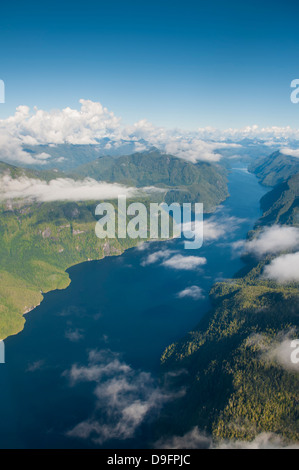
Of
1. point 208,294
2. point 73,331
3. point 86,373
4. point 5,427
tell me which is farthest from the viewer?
point 208,294

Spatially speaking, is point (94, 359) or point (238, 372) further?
point (94, 359)

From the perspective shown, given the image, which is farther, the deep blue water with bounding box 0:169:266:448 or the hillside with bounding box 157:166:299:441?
the deep blue water with bounding box 0:169:266:448

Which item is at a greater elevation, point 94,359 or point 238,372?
point 238,372

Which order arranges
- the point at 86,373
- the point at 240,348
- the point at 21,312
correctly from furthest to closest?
the point at 21,312 → the point at 86,373 → the point at 240,348

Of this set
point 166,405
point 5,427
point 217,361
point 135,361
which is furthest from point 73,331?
point 217,361

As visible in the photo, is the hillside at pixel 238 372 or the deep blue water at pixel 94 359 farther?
the deep blue water at pixel 94 359

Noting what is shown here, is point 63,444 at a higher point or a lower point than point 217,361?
lower

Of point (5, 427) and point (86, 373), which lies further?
point (86, 373)

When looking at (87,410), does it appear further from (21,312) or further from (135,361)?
(21,312)
